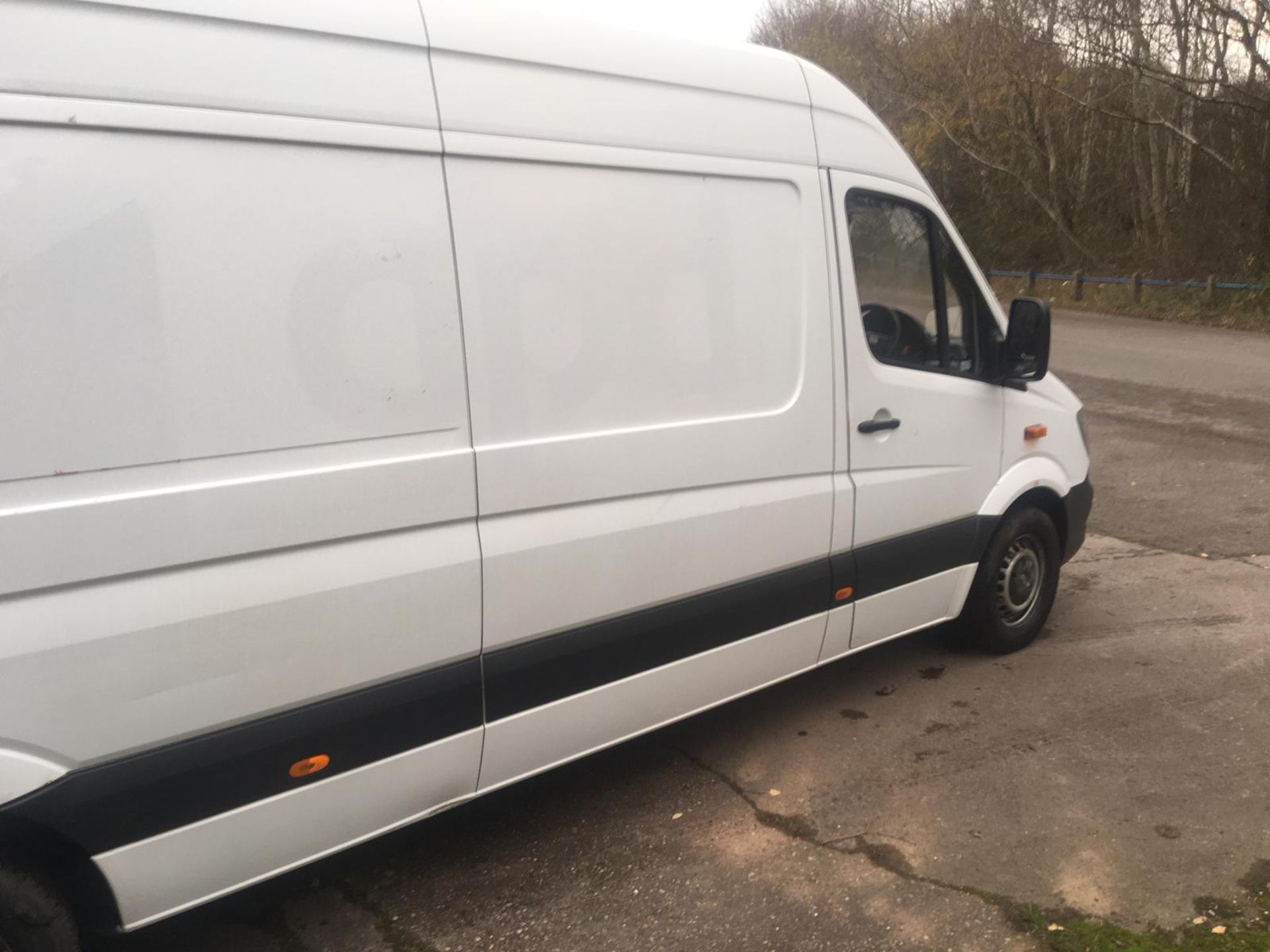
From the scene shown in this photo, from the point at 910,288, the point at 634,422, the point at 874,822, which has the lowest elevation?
the point at 874,822

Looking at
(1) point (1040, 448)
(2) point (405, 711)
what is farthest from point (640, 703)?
(1) point (1040, 448)

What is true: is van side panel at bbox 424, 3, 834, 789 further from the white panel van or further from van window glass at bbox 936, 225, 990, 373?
van window glass at bbox 936, 225, 990, 373

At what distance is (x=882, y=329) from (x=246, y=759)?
8.40 feet

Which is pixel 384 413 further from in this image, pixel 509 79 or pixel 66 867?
pixel 66 867

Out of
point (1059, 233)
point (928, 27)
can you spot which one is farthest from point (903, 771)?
point (928, 27)

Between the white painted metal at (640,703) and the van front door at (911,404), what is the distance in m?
0.39

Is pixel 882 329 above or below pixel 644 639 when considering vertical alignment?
above

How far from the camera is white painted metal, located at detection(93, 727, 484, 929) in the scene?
237 cm

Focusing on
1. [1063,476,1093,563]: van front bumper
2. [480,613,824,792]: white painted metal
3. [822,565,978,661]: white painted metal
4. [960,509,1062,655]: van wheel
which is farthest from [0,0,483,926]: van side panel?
[1063,476,1093,563]: van front bumper

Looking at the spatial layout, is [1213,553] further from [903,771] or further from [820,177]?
[820,177]

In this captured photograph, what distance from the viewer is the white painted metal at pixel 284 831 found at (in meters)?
2.37

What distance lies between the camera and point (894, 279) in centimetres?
400

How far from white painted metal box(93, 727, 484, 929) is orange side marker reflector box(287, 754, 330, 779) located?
4cm

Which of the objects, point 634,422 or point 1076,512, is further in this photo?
point 1076,512
